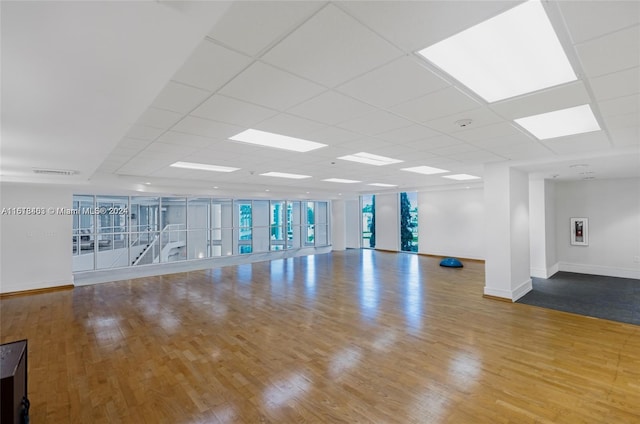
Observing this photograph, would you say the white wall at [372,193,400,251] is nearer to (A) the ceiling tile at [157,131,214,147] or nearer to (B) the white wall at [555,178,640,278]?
(B) the white wall at [555,178,640,278]

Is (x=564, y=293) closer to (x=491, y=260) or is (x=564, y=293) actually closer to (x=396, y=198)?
(x=491, y=260)

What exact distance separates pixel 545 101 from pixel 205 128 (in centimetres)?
323

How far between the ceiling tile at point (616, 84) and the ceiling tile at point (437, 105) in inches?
30.7

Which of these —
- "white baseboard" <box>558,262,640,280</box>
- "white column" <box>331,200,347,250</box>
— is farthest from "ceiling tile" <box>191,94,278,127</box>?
"white column" <box>331,200,347,250</box>

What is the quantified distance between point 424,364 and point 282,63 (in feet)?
10.6

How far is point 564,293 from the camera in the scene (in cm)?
593

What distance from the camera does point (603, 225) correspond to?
24.7ft

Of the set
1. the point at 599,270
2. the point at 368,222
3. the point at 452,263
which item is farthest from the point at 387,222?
the point at 599,270

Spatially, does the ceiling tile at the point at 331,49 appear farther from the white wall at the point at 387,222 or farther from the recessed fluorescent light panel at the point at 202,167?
the white wall at the point at 387,222

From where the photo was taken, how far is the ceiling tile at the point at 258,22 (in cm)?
131

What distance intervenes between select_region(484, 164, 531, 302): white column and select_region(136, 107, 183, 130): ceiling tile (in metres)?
5.40

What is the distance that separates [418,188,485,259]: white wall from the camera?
9.93 metres

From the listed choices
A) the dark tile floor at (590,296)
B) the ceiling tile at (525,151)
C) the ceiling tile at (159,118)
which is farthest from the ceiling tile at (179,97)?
the dark tile floor at (590,296)

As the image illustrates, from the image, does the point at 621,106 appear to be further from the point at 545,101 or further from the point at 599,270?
the point at 599,270
